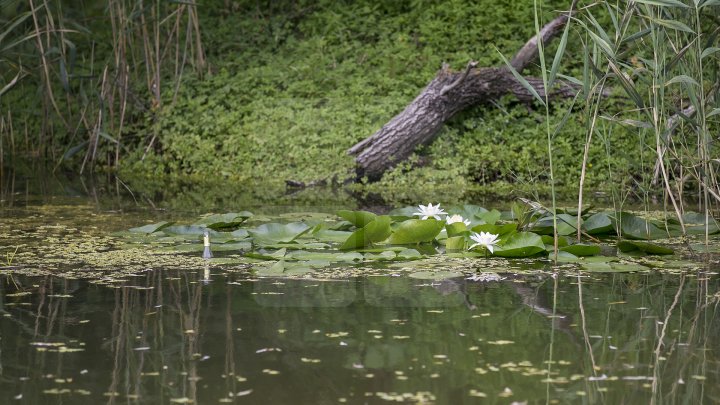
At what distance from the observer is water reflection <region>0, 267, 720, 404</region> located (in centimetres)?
241

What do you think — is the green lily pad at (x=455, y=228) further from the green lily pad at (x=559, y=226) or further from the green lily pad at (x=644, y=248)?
the green lily pad at (x=644, y=248)

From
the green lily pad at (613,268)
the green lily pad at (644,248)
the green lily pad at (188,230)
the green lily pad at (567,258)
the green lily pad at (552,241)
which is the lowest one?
the green lily pad at (613,268)

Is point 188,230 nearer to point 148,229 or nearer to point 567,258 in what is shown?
point 148,229

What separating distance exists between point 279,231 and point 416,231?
0.65 meters

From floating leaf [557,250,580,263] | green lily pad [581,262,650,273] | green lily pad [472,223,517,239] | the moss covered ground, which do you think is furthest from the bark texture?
green lily pad [581,262,650,273]

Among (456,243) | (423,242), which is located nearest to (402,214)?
(423,242)

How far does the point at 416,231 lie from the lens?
14.6 ft

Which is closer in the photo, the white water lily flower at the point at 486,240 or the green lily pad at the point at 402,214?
the white water lily flower at the point at 486,240

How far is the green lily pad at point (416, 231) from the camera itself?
4.41 m

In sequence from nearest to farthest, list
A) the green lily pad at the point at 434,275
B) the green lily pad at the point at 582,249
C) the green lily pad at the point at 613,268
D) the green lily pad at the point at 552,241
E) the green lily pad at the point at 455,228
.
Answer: the green lily pad at the point at 434,275 < the green lily pad at the point at 613,268 < the green lily pad at the point at 582,249 < the green lily pad at the point at 552,241 < the green lily pad at the point at 455,228

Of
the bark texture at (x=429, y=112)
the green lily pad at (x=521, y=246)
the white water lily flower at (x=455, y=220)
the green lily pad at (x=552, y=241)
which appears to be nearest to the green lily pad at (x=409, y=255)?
the green lily pad at (x=521, y=246)

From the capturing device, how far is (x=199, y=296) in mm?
3486

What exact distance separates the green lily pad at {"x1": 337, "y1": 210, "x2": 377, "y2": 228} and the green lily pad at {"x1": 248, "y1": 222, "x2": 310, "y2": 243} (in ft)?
0.60

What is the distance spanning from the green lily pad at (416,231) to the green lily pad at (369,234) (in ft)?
0.21
